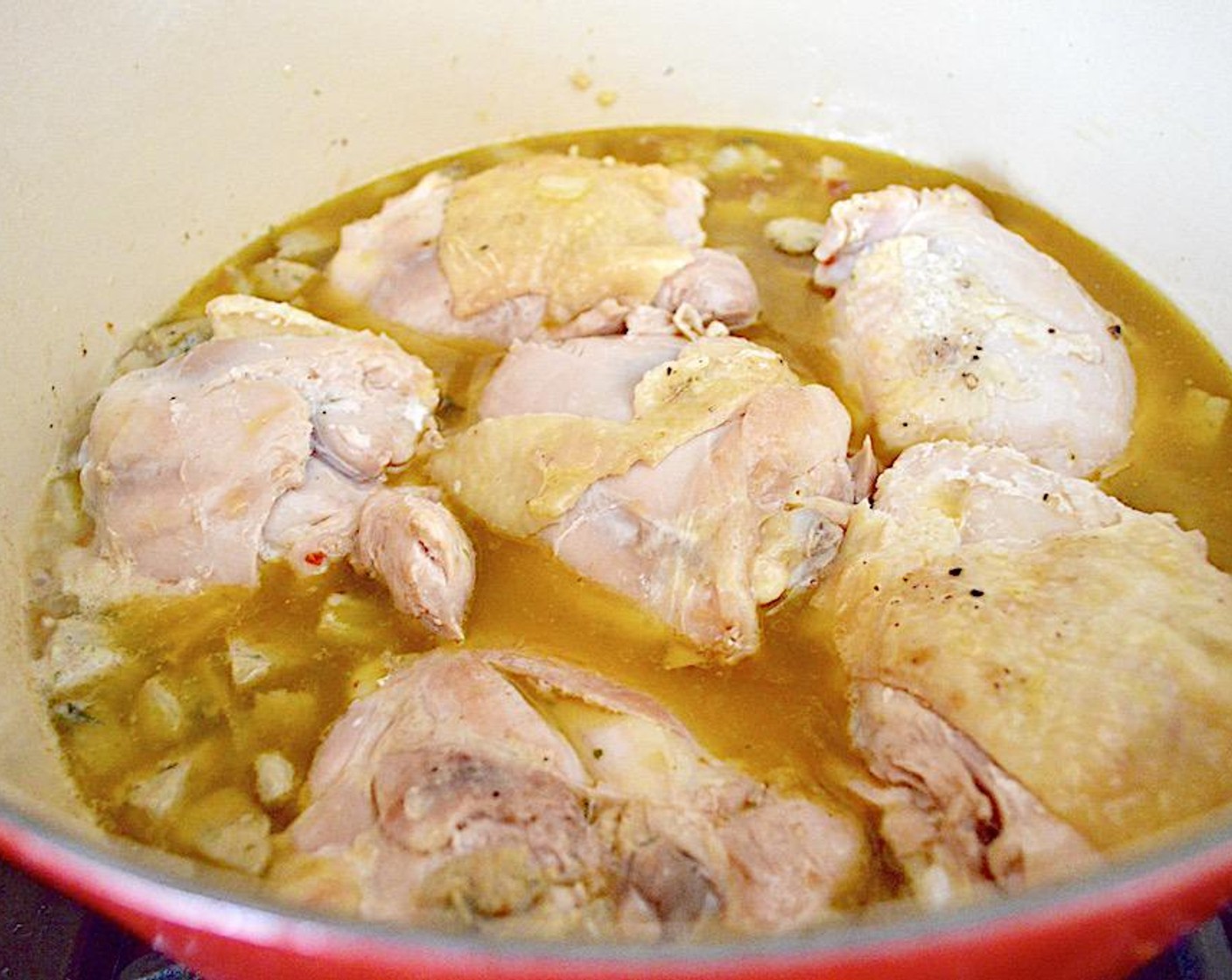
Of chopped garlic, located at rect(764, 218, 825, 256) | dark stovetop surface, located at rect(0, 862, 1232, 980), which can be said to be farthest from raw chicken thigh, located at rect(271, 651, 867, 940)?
chopped garlic, located at rect(764, 218, 825, 256)

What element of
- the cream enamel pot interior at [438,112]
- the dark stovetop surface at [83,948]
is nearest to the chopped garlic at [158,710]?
the cream enamel pot interior at [438,112]

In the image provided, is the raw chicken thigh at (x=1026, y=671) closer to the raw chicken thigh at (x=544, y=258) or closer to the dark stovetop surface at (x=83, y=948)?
the dark stovetop surface at (x=83, y=948)

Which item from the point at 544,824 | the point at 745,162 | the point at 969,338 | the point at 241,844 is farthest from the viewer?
the point at 745,162

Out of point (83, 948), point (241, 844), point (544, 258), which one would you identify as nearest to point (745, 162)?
point (544, 258)

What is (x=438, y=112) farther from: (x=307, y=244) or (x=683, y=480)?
(x=683, y=480)

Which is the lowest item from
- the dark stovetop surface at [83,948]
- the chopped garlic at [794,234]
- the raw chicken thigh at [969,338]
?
the dark stovetop surface at [83,948]

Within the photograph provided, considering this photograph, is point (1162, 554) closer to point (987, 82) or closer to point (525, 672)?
point (525, 672)
